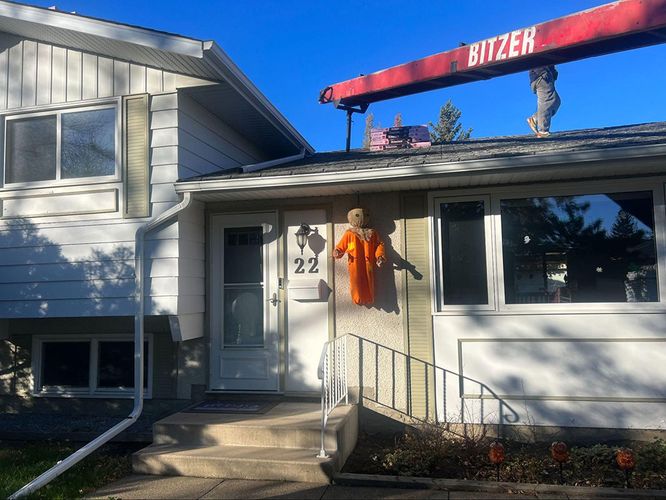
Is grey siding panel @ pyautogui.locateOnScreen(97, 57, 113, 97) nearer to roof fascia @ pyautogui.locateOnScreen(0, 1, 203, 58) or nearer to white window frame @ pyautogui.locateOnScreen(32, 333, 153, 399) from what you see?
roof fascia @ pyautogui.locateOnScreen(0, 1, 203, 58)

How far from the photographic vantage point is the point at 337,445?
4320 millimetres

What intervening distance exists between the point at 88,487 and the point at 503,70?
750 centimetres

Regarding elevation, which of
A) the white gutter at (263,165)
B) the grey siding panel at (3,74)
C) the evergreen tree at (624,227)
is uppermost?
the grey siding panel at (3,74)

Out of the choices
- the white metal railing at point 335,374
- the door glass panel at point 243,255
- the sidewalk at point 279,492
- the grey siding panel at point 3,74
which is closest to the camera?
the sidewalk at point 279,492

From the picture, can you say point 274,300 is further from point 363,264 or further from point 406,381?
point 406,381

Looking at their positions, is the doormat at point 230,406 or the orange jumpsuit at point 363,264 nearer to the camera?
the doormat at point 230,406

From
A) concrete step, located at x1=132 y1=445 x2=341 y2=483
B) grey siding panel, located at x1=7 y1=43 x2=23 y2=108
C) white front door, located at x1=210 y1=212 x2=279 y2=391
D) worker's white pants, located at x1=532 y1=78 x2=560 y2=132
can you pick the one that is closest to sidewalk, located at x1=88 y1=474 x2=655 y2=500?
concrete step, located at x1=132 y1=445 x2=341 y2=483

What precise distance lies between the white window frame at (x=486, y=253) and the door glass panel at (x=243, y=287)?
6.63 ft

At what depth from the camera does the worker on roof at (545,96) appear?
7.80m

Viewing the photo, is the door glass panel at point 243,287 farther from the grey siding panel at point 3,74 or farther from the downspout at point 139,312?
the grey siding panel at point 3,74

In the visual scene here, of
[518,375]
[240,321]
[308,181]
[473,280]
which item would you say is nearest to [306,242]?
[308,181]

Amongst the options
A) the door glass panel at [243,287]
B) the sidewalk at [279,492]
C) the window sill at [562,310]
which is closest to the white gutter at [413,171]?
the door glass panel at [243,287]

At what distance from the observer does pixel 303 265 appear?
18.8 ft

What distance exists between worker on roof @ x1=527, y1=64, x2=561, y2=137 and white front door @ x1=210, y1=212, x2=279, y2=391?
476 cm
